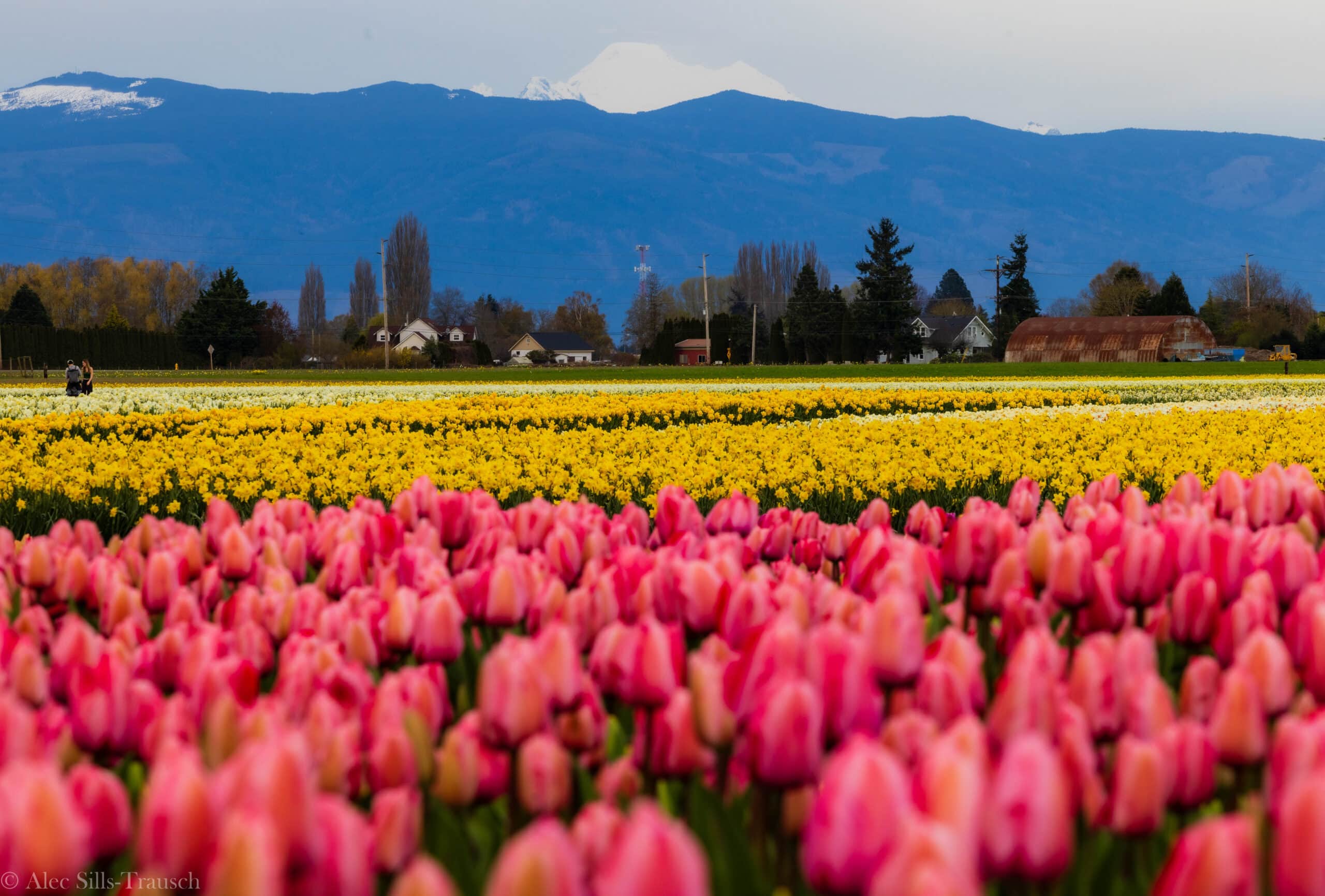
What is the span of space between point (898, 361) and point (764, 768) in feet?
275

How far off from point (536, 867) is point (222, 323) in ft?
256

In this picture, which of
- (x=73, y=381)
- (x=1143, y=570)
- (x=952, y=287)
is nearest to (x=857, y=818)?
(x=1143, y=570)

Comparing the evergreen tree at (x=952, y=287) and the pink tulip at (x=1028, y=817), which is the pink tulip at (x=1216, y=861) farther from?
the evergreen tree at (x=952, y=287)

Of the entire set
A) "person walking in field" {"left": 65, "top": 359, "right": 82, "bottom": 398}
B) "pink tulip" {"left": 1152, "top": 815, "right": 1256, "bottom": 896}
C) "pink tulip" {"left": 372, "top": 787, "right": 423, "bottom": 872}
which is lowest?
"pink tulip" {"left": 372, "top": 787, "right": 423, "bottom": 872}

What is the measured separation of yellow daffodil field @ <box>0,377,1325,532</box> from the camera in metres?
7.88

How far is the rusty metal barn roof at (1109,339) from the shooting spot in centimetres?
7338

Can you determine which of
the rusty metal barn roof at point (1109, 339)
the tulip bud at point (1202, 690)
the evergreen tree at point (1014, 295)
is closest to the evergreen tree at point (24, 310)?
the rusty metal barn roof at point (1109, 339)

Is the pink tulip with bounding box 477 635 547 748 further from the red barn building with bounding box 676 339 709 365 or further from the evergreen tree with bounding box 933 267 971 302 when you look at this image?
the evergreen tree with bounding box 933 267 971 302

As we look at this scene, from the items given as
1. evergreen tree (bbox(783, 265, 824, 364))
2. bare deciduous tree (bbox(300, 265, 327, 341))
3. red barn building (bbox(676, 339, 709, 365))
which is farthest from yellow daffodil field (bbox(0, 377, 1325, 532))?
bare deciduous tree (bbox(300, 265, 327, 341))

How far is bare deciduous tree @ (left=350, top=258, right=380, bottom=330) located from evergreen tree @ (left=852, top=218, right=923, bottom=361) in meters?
68.4

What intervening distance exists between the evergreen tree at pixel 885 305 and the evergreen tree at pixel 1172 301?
17.4 metres

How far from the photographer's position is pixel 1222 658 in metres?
1.92

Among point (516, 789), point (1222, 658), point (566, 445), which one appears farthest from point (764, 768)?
point (566, 445)

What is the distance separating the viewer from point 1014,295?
95.9 m
